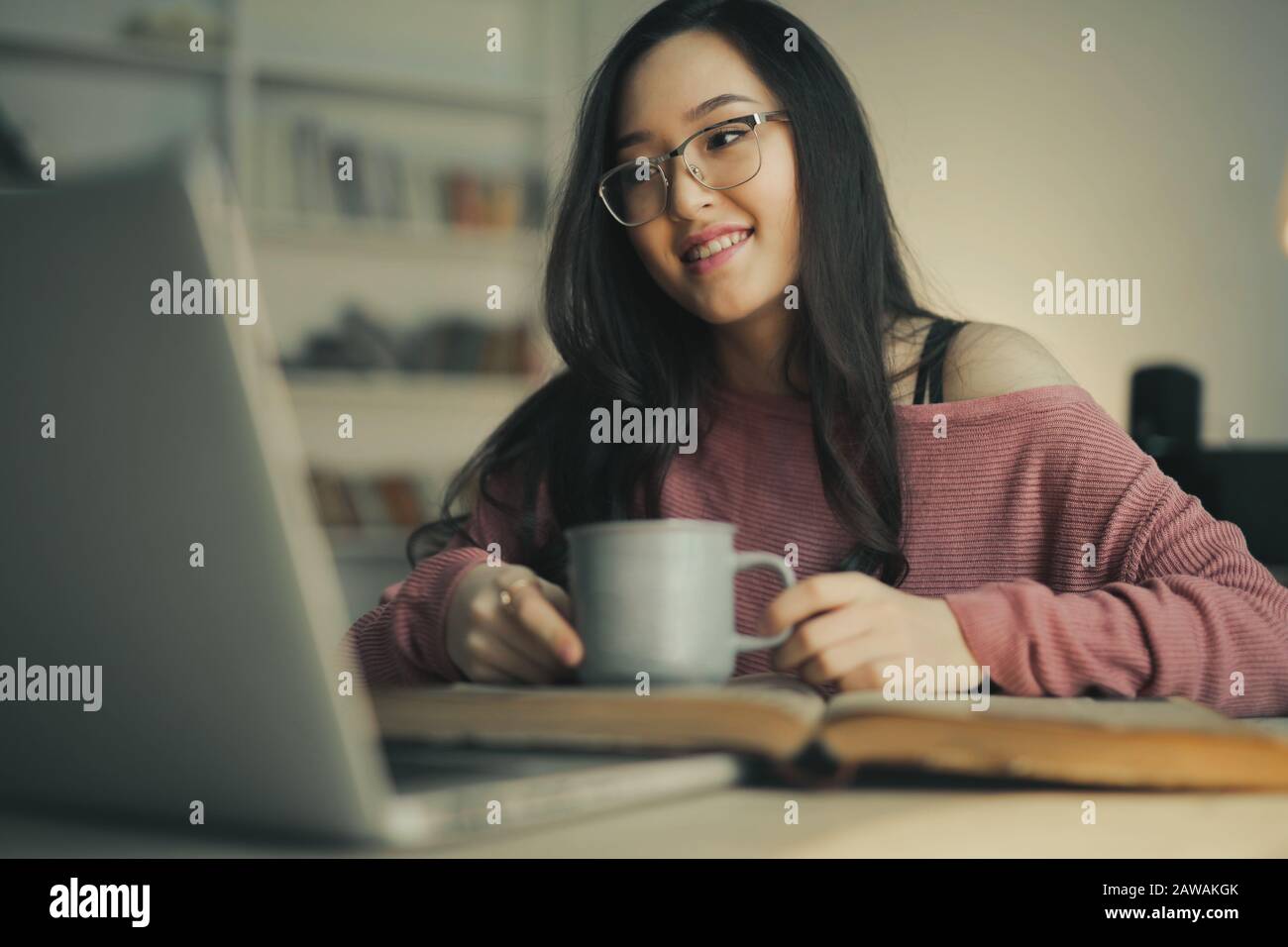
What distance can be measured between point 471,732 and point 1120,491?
2.38 feet

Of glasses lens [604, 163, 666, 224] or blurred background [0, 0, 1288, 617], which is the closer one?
glasses lens [604, 163, 666, 224]

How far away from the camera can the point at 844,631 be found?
2.28 ft

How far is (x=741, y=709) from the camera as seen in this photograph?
0.51m

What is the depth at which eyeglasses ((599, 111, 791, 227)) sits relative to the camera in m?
1.22

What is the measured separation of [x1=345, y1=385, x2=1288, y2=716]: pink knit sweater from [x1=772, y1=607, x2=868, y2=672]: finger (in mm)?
99

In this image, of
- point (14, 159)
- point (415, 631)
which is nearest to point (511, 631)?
point (415, 631)

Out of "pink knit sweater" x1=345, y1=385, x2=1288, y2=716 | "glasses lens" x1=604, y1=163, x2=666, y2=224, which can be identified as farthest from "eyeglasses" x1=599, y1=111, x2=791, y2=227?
"pink knit sweater" x1=345, y1=385, x2=1288, y2=716

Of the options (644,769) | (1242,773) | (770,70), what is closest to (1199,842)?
(1242,773)

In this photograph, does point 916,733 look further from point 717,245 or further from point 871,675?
point 717,245

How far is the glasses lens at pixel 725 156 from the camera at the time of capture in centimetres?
122

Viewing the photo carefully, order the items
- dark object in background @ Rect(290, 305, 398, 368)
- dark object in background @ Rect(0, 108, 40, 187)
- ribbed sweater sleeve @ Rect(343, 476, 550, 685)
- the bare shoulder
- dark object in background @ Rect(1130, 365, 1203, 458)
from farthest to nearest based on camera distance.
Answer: dark object in background @ Rect(290, 305, 398, 368)
dark object in background @ Rect(0, 108, 40, 187)
dark object in background @ Rect(1130, 365, 1203, 458)
the bare shoulder
ribbed sweater sleeve @ Rect(343, 476, 550, 685)

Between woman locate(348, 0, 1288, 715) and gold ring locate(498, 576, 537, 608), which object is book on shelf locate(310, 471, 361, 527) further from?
gold ring locate(498, 576, 537, 608)

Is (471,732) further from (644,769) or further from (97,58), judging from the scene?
(97,58)

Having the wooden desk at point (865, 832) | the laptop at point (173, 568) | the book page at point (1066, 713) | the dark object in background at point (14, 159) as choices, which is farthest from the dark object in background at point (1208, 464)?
the dark object in background at point (14, 159)
